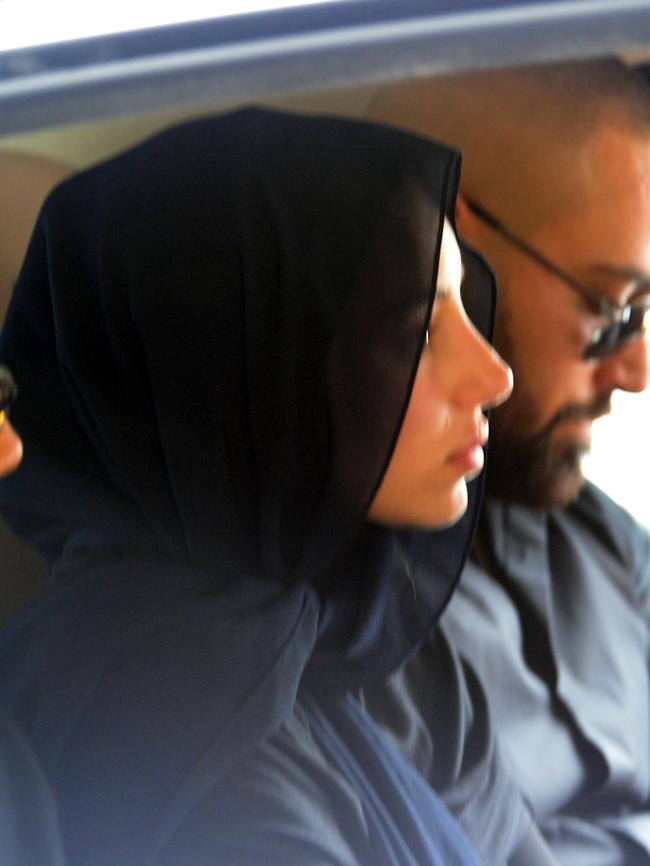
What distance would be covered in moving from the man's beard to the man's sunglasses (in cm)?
10

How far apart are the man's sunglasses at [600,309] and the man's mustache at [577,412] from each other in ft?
0.27

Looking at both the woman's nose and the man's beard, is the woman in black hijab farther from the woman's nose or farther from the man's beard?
the man's beard

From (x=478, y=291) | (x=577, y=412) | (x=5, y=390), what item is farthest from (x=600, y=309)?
(x=5, y=390)

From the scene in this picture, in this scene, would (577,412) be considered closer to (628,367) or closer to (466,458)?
(628,367)

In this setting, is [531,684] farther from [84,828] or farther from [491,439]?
[84,828]

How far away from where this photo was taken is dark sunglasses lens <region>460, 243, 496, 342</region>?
3.51ft

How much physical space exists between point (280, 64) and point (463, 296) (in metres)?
0.68

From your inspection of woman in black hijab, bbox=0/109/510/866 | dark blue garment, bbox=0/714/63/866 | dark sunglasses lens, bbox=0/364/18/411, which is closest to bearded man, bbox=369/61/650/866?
woman in black hijab, bbox=0/109/510/866

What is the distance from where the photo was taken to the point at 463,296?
1096mm

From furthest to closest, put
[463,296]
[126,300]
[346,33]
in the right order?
[463,296], [126,300], [346,33]

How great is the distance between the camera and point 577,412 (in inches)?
56.2

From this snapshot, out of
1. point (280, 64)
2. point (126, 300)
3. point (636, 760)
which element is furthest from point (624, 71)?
point (280, 64)

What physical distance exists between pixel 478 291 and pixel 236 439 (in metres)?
0.33

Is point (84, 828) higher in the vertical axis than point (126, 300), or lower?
lower
